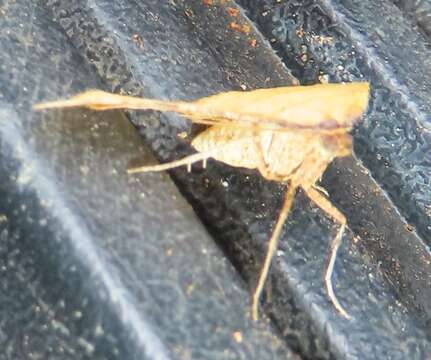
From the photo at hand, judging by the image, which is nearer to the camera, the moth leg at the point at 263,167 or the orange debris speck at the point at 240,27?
the moth leg at the point at 263,167

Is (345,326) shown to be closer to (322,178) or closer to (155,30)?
(322,178)

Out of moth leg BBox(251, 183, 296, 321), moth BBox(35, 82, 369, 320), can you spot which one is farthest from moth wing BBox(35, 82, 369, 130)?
moth leg BBox(251, 183, 296, 321)

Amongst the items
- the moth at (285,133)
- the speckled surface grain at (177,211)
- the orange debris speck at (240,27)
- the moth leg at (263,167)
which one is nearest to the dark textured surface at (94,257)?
the speckled surface grain at (177,211)

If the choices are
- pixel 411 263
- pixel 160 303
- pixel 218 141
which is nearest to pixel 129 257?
pixel 160 303

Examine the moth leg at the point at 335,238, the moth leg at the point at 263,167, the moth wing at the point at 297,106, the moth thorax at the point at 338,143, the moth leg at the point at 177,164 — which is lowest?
the moth leg at the point at 335,238

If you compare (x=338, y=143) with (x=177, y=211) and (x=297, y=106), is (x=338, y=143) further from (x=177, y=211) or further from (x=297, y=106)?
(x=177, y=211)

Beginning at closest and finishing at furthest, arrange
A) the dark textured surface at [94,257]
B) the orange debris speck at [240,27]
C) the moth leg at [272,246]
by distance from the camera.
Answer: the dark textured surface at [94,257] → the moth leg at [272,246] → the orange debris speck at [240,27]

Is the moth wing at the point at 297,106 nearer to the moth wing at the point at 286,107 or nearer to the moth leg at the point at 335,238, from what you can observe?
the moth wing at the point at 286,107

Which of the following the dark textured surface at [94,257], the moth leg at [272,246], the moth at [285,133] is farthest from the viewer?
the moth at [285,133]
